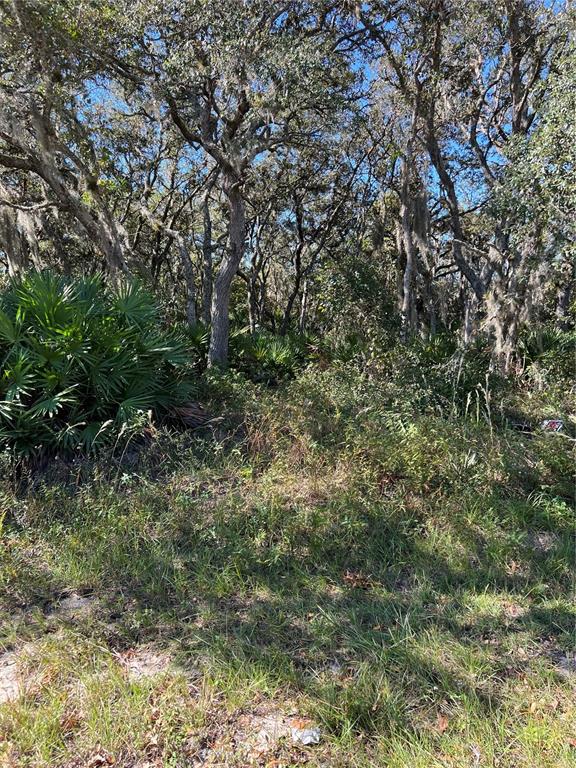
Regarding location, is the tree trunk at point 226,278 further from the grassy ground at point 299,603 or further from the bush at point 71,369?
the grassy ground at point 299,603

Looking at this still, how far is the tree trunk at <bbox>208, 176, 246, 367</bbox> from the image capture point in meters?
9.15

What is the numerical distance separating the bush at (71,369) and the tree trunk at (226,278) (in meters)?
3.02

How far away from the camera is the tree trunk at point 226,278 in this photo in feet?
30.0

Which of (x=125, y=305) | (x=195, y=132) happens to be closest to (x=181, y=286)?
(x=195, y=132)

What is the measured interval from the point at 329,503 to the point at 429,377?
394 cm

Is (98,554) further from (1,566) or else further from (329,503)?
(329,503)

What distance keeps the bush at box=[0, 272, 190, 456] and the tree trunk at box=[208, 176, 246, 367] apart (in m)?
3.02

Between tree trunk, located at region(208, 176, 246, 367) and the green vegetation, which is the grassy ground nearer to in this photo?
the green vegetation

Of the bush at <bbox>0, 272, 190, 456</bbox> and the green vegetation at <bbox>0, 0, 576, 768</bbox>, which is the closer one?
the green vegetation at <bbox>0, 0, 576, 768</bbox>

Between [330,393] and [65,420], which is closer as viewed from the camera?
[65,420]

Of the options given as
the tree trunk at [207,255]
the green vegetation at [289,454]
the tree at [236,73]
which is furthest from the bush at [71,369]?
the tree trunk at [207,255]

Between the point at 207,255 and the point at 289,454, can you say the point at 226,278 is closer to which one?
the point at 289,454

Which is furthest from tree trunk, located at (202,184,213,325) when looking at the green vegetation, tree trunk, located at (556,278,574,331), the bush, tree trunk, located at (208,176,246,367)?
tree trunk, located at (556,278,574,331)

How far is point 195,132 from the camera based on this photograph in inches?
403
